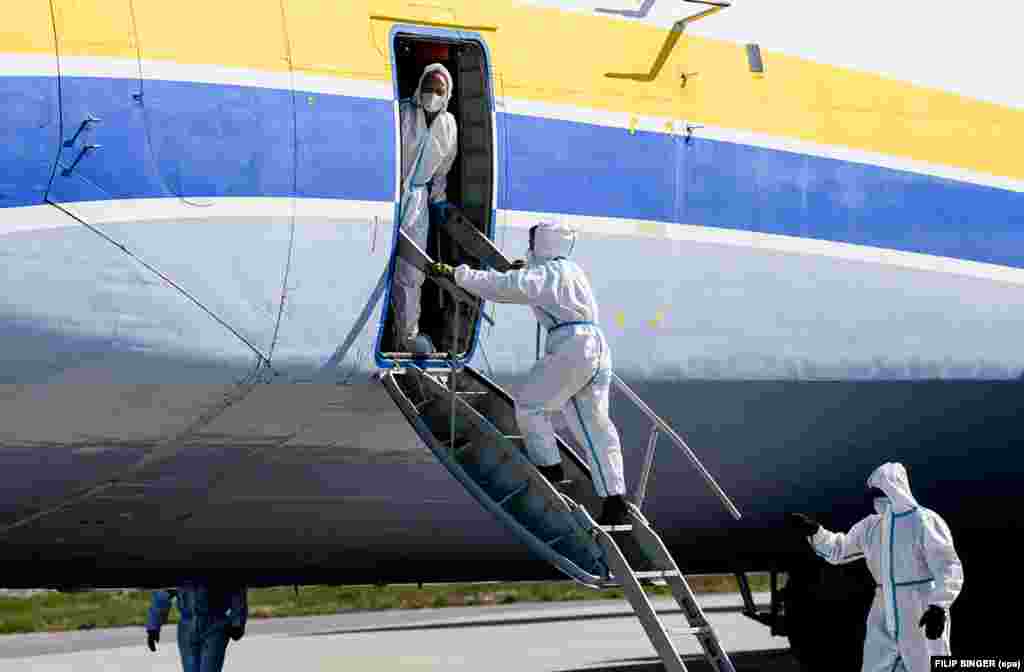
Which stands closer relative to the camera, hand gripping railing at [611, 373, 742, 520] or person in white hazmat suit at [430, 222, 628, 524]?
person in white hazmat suit at [430, 222, 628, 524]

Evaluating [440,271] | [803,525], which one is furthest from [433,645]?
[440,271]

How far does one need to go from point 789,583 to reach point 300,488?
207 inches

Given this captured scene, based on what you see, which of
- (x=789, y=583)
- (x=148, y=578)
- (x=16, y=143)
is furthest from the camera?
(x=789, y=583)

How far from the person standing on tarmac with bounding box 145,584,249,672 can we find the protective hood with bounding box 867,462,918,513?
4886 millimetres

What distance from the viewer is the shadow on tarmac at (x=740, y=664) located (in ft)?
64.9

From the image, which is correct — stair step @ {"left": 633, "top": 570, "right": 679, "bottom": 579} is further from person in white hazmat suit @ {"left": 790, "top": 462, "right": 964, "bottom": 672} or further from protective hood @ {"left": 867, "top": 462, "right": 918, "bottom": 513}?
protective hood @ {"left": 867, "top": 462, "right": 918, "bottom": 513}

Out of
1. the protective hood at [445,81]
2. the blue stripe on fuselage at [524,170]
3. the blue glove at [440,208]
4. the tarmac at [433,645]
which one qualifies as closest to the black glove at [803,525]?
the blue stripe on fuselage at [524,170]

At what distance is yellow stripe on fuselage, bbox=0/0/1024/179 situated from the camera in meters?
9.15

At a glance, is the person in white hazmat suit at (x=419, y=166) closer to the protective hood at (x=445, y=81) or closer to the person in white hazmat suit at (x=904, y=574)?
the protective hood at (x=445, y=81)

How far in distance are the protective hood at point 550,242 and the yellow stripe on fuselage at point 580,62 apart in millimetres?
907

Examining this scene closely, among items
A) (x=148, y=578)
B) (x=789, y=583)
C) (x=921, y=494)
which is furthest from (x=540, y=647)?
(x=148, y=578)

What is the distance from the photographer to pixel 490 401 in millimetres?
10602

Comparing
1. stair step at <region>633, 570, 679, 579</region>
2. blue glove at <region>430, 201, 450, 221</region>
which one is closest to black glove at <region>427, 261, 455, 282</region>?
blue glove at <region>430, 201, 450, 221</region>

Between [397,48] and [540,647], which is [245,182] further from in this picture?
[540,647]
